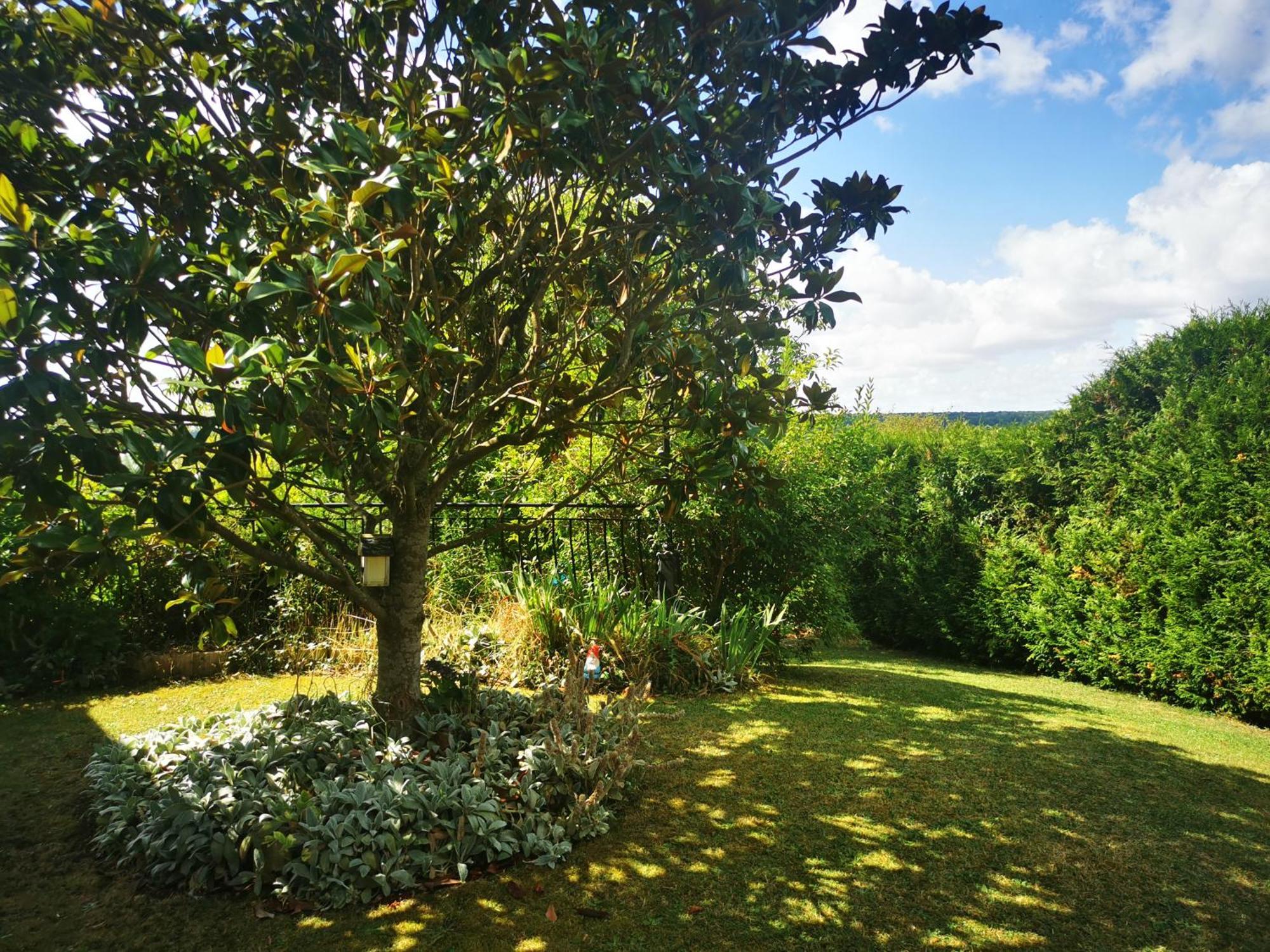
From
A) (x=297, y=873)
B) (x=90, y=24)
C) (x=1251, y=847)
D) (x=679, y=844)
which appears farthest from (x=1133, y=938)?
(x=90, y=24)

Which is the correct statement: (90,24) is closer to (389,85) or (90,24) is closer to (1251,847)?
(389,85)

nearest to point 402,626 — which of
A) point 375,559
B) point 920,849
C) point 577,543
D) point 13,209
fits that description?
point 375,559

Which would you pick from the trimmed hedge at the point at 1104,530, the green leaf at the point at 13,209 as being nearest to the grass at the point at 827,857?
the trimmed hedge at the point at 1104,530

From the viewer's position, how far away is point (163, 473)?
2.04 metres

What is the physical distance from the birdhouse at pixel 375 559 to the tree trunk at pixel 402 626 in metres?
0.05

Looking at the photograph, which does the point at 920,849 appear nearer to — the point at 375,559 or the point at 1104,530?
the point at 375,559

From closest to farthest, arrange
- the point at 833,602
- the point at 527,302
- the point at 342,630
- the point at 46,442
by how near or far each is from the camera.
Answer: the point at 46,442 < the point at 527,302 < the point at 342,630 < the point at 833,602

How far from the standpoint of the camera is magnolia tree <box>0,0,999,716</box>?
6.64 feet

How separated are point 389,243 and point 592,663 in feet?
11.7

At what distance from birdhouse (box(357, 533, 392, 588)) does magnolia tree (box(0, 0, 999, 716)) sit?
0.09m

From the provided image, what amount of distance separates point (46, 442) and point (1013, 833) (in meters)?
3.90

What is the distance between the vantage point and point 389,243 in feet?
6.93

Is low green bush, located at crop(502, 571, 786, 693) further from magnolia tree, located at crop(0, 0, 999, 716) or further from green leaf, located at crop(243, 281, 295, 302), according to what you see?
green leaf, located at crop(243, 281, 295, 302)

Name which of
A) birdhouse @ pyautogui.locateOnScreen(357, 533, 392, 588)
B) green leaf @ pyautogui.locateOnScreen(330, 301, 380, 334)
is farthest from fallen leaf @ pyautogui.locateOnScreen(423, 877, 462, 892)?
green leaf @ pyautogui.locateOnScreen(330, 301, 380, 334)
